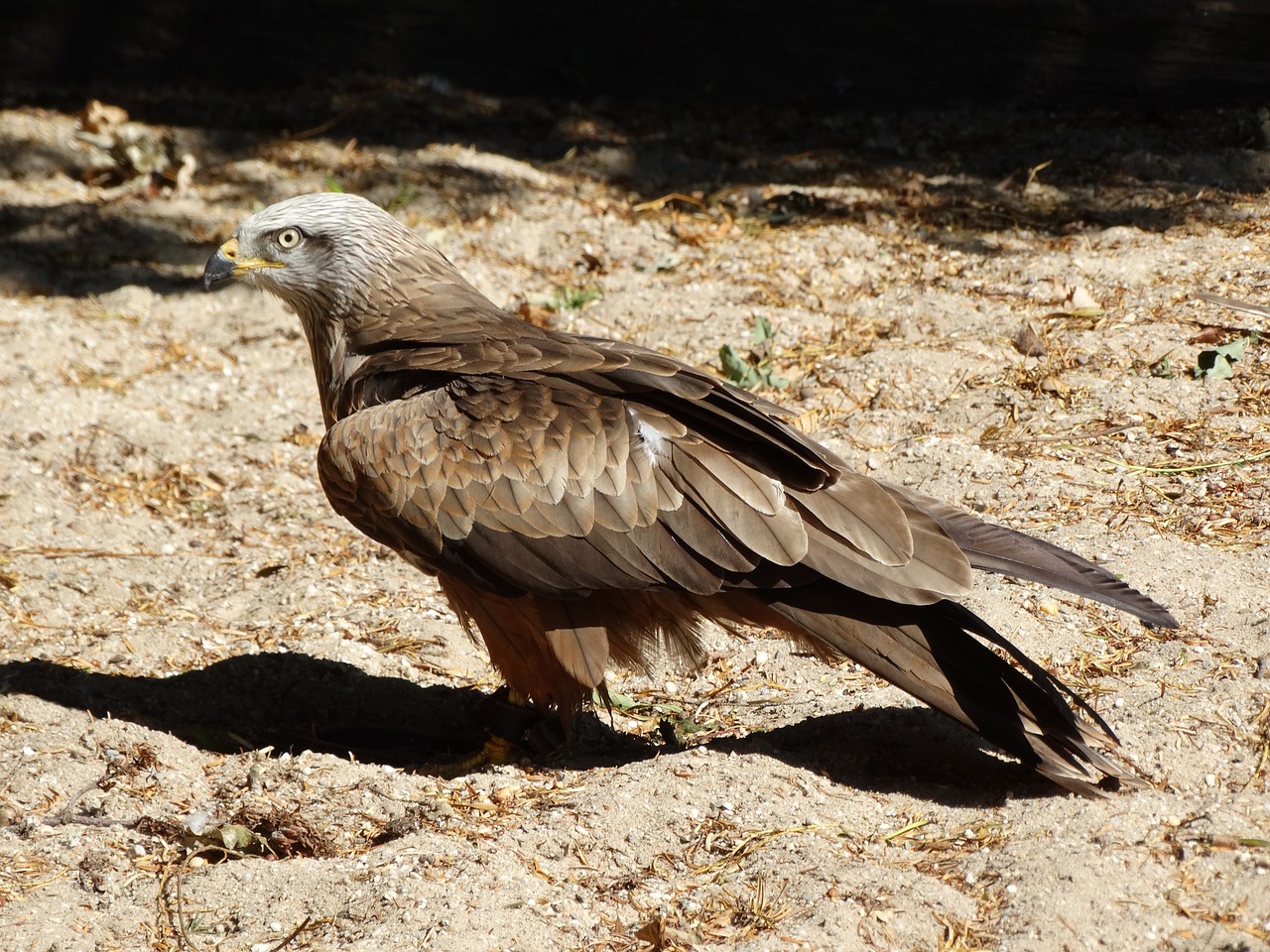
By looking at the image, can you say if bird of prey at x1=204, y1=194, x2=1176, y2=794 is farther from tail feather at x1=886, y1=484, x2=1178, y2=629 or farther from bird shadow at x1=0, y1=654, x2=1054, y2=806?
bird shadow at x1=0, y1=654, x2=1054, y2=806

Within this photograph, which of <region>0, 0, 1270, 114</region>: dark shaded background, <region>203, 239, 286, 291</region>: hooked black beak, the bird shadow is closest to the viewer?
the bird shadow

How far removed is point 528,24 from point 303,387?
15.2 feet

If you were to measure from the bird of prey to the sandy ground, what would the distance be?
377mm

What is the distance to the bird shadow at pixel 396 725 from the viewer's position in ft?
14.3

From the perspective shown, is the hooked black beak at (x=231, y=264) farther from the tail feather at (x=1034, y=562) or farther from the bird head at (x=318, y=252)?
the tail feather at (x=1034, y=562)

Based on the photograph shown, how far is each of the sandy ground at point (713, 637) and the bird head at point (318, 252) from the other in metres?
1.33

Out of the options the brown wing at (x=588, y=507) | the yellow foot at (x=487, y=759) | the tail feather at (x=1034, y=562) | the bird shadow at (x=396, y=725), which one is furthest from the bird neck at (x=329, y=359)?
the tail feather at (x=1034, y=562)

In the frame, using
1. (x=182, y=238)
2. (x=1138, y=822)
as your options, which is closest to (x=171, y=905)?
(x=1138, y=822)

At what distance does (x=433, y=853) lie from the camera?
3.80 m

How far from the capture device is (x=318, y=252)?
17.5 feet

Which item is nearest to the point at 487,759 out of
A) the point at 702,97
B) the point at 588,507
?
the point at 588,507

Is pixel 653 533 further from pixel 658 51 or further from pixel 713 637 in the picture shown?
pixel 658 51

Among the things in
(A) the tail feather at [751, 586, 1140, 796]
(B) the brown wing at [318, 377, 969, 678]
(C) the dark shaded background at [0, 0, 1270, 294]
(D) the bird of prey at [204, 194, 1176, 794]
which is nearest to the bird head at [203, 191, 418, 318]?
(D) the bird of prey at [204, 194, 1176, 794]

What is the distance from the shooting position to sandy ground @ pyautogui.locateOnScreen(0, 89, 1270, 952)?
362 cm
